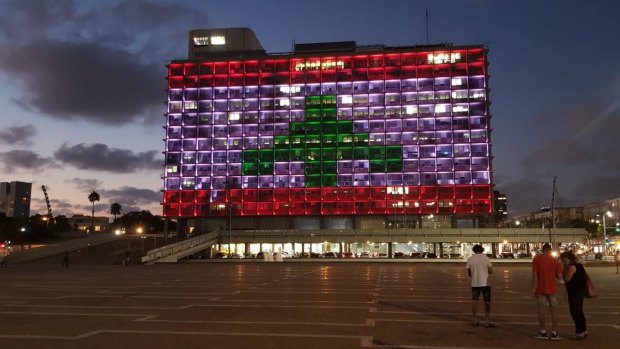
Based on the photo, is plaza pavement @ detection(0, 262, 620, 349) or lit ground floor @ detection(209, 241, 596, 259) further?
lit ground floor @ detection(209, 241, 596, 259)

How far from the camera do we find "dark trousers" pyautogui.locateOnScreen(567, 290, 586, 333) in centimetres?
1163

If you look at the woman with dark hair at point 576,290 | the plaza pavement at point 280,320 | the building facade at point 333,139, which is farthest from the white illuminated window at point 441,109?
the woman with dark hair at point 576,290

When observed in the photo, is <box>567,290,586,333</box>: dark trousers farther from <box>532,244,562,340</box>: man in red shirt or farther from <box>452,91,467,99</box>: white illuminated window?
<box>452,91,467,99</box>: white illuminated window

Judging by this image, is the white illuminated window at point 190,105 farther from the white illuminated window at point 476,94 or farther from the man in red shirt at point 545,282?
the man in red shirt at point 545,282

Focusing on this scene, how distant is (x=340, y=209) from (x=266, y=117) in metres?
27.8

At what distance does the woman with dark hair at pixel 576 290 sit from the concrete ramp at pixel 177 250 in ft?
190

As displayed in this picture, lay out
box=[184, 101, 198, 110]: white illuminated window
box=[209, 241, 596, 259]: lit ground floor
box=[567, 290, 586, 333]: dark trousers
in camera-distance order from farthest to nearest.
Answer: box=[184, 101, 198, 110]: white illuminated window
box=[209, 241, 596, 259]: lit ground floor
box=[567, 290, 586, 333]: dark trousers

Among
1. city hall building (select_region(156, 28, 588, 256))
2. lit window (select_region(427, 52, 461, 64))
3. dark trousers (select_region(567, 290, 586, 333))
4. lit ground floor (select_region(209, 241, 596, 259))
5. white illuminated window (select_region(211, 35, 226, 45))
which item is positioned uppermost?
white illuminated window (select_region(211, 35, 226, 45))

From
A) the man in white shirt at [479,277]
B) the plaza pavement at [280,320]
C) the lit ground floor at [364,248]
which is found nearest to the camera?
the plaza pavement at [280,320]

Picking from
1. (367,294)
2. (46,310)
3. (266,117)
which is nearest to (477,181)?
(266,117)

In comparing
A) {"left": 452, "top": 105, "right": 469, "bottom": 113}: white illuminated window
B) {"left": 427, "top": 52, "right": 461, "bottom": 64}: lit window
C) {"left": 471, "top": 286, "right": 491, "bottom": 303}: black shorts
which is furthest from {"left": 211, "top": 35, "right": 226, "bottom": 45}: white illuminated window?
{"left": 471, "top": 286, "right": 491, "bottom": 303}: black shorts

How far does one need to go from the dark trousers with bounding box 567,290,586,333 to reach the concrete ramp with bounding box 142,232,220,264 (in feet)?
191

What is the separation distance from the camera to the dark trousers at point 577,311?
11.6 meters

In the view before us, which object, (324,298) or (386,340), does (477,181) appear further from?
(386,340)
